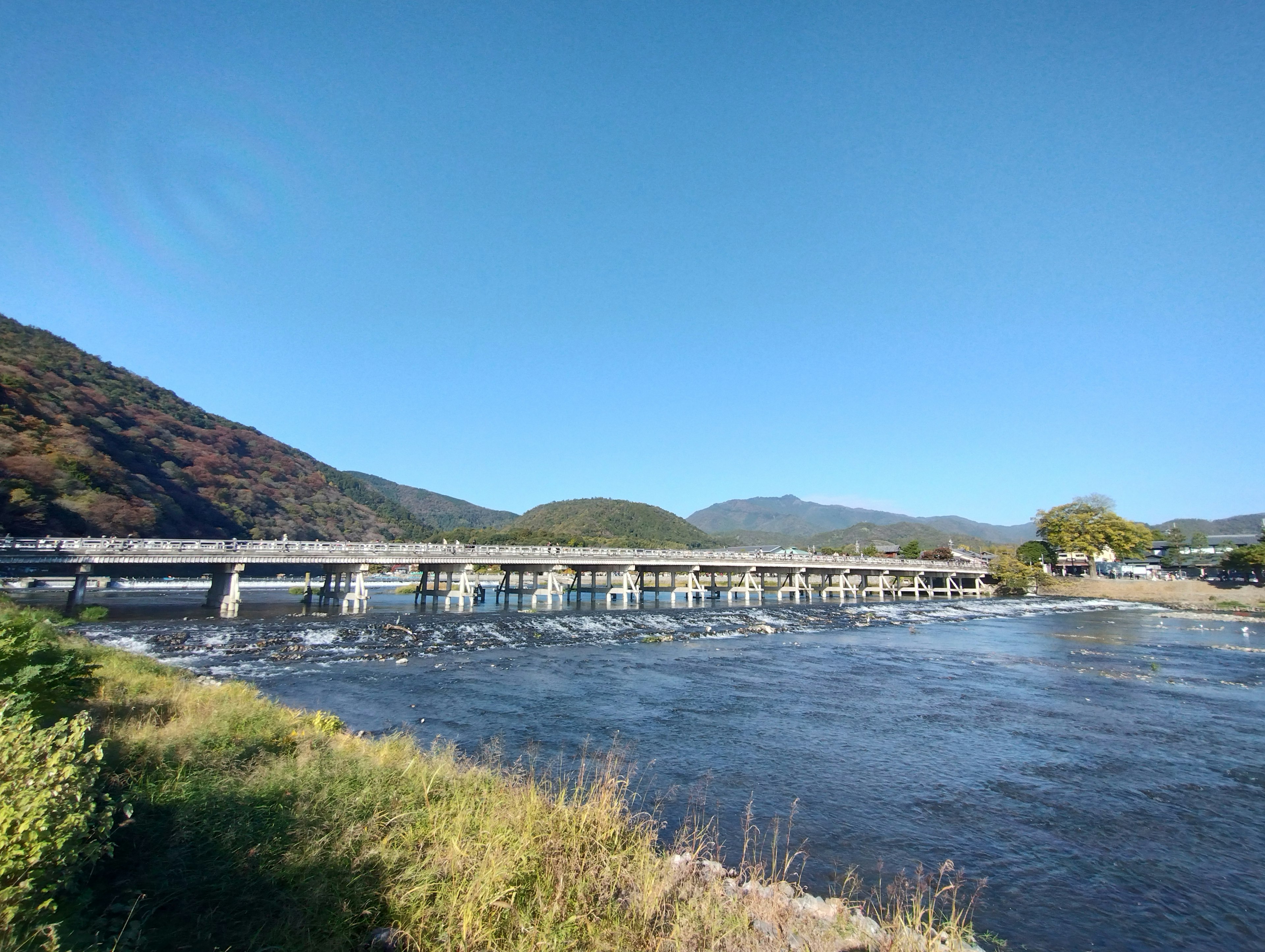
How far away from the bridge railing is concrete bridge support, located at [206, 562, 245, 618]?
1503 mm

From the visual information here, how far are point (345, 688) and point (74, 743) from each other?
16.8 m

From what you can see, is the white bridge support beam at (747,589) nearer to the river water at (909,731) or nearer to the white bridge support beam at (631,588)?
the white bridge support beam at (631,588)

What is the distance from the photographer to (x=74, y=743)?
4.48 metres

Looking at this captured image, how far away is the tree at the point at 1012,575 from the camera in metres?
84.6

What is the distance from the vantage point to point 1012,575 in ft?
280

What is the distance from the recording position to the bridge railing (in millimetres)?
35219

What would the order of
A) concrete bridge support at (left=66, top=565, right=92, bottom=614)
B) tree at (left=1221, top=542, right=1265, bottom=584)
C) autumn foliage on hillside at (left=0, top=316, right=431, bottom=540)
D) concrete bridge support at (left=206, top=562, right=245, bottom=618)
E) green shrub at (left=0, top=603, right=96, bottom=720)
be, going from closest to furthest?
green shrub at (left=0, top=603, right=96, bottom=720)
concrete bridge support at (left=66, top=565, right=92, bottom=614)
concrete bridge support at (left=206, top=562, right=245, bottom=618)
autumn foliage on hillside at (left=0, top=316, right=431, bottom=540)
tree at (left=1221, top=542, right=1265, bottom=584)

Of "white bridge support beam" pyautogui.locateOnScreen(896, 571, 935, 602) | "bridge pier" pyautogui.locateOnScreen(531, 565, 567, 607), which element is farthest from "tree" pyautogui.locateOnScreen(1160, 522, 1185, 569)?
"bridge pier" pyautogui.locateOnScreen(531, 565, 567, 607)

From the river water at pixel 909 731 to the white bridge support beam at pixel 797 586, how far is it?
3376 cm

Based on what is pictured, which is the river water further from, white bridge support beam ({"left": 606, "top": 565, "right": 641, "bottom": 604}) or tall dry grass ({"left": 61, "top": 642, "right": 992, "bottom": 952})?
white bridge support beam ({"left": 606, "top": 565, "right": 641, "bottom": 604})

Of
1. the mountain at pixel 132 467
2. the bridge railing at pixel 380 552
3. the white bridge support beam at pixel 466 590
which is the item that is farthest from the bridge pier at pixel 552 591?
the mountain at pixel 132 467

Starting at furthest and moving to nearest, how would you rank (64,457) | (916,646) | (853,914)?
(64,457), (916,646), (853,914)

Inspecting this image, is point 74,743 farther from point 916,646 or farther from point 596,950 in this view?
point 916,646

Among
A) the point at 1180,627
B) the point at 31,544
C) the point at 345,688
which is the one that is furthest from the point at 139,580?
the point at 1180,627
